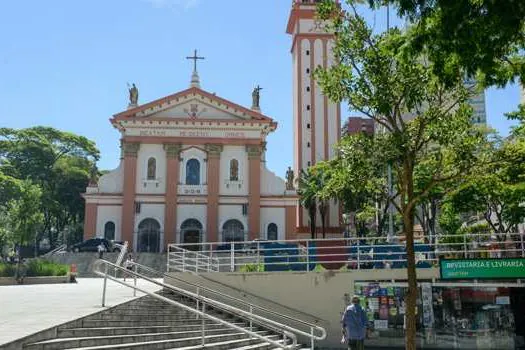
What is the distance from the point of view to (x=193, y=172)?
44969 mm

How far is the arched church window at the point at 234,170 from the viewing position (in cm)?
4497

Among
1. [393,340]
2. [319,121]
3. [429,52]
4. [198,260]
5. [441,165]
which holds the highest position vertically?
[319,121]

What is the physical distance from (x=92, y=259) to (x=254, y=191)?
1368 cm

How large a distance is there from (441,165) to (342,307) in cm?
795

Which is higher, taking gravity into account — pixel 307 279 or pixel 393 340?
pixel 307 279

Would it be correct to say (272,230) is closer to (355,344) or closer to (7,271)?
(7,271)

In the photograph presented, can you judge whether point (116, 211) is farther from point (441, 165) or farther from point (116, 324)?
point (441, 165)

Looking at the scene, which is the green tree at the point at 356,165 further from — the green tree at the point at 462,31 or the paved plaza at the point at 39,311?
the paved plaza at the point at 39,311

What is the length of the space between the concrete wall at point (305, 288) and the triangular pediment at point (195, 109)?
28433mm

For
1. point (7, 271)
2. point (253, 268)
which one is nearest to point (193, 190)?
point (7, 271)

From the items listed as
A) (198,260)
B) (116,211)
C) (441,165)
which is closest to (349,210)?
(116,211)

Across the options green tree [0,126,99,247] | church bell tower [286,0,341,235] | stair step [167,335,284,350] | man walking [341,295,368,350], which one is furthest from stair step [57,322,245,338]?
green tree [0,126,99,247]

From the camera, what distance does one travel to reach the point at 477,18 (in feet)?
22.2

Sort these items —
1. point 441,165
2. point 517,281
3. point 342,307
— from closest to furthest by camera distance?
point 441,165, point 517,281, point 342,307
